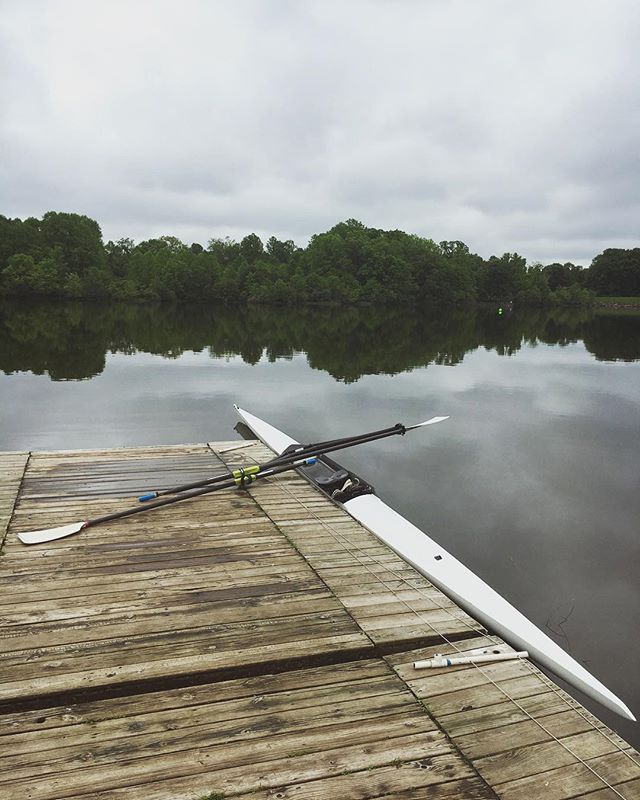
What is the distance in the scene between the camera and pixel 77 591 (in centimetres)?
499

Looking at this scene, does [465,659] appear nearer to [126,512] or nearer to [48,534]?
[126,512]

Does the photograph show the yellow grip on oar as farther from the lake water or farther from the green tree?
the green tree

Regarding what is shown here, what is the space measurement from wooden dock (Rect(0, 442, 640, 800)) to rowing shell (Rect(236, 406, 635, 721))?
30cm

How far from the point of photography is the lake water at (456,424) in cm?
752

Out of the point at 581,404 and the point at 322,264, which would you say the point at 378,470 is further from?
the point at 322,264

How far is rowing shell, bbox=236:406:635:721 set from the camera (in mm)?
4695

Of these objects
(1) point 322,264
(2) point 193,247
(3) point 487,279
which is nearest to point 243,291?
(1) point 322,264

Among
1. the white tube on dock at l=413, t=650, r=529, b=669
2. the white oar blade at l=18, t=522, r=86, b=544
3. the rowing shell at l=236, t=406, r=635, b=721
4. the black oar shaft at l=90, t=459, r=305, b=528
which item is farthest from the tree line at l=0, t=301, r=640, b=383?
the white tube on dock at l=413, t=650, r=529, b=669

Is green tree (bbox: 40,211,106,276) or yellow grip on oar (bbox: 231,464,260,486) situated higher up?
green tree (bbox: 40,211,106,276)

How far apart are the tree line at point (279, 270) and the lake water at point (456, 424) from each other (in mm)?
45298

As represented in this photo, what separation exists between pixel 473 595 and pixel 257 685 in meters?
2.66

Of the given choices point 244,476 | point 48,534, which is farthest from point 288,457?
point 48,534

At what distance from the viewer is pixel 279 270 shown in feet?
298

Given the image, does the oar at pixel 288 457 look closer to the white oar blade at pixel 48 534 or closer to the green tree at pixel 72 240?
the white oar blade at pixel 48 534
